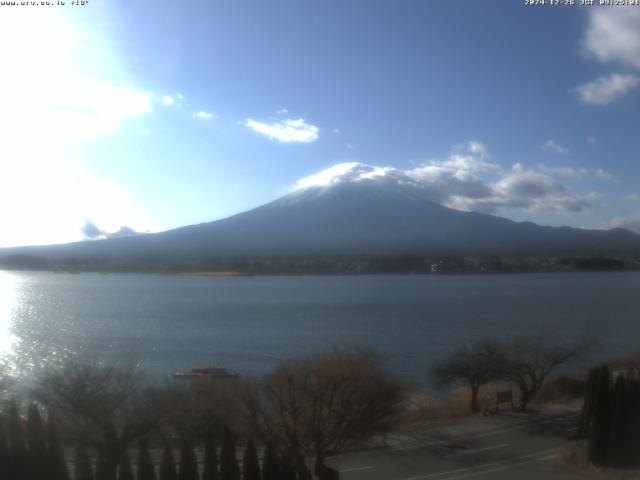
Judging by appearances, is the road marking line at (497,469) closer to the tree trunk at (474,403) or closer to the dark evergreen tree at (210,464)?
the dark evergreen tree at (210,464)

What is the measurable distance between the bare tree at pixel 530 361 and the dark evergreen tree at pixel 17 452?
28.3 feet

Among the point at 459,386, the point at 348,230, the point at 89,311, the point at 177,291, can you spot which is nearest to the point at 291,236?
the point at 348,230

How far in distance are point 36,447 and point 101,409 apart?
0.77 metres

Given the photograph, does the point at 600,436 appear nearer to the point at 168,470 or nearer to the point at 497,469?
the point at 497,469

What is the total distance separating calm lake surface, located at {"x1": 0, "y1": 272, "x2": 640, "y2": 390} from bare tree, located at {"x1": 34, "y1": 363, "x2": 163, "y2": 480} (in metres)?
3.69

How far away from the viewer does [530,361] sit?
1273 cm

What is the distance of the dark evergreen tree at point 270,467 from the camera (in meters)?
6.32

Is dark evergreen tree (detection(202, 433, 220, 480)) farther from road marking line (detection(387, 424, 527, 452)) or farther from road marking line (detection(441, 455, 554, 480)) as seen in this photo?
road marking line (detection(387, 424, 527, 452))

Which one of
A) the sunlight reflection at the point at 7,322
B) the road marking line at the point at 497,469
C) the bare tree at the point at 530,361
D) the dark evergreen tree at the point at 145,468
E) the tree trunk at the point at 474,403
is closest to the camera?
the dark evergreen tree at the point at 145,468

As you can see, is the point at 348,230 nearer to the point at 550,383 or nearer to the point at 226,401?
the point at 550,383

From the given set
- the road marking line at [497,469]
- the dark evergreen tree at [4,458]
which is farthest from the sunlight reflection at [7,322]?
the road marking line at [497,469]

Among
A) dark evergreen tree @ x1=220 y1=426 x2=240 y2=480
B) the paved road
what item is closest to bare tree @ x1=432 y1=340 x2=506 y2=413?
the paved road

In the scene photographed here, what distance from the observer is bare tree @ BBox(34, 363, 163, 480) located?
6.25 m

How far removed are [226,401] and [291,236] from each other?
55355mm
